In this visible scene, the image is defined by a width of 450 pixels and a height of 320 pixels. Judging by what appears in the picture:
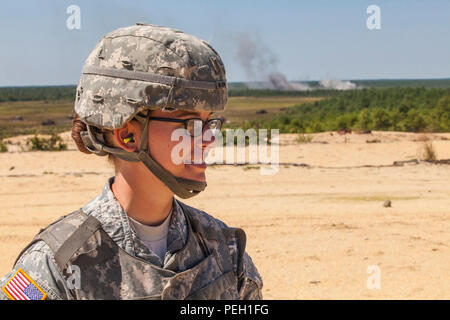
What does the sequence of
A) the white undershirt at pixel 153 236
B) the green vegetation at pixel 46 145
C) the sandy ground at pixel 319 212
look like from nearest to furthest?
1. the white undershirt at pixel 153 236
2. the sandy ground at pixel 319 212
3. the green vegetation at pixel 46 145

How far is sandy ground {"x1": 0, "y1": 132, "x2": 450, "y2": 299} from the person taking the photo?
6.88 m

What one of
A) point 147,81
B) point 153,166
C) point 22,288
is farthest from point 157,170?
point 22,288

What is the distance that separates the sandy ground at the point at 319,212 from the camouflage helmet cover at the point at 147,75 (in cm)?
32

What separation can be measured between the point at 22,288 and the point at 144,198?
48 centimetres

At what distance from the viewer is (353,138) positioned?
71.1 ft

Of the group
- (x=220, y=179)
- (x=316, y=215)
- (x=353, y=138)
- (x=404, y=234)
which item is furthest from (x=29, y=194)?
(x=353, y=138)

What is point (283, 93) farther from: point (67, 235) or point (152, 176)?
point (67, 235)

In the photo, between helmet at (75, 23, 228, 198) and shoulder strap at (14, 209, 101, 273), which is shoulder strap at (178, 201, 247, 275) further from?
shoulder strap at (14, 209, 101, 273)

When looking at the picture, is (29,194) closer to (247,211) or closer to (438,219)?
(247,211)

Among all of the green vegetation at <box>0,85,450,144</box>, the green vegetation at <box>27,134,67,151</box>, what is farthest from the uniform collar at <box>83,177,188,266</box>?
the green vegetation at <box>0,85,450,144</box>

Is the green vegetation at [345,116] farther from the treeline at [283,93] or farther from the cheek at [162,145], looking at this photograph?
the cheek at [162,145]

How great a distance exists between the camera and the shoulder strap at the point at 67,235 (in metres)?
1.69

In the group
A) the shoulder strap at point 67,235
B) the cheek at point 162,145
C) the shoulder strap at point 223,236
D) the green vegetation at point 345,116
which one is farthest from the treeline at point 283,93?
the shoulder strap at point 67,235
